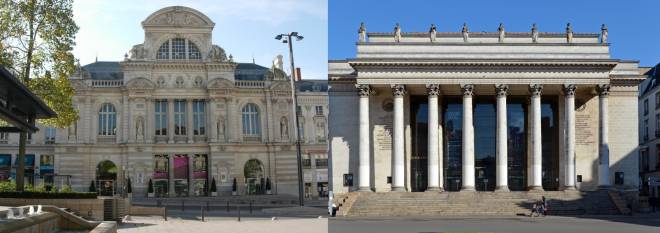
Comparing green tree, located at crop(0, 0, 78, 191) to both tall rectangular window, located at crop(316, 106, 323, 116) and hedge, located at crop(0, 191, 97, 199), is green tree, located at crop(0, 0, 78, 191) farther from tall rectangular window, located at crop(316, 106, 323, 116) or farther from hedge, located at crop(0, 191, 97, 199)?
tall rectangular window, located at crop(316, 106, 323, 116)

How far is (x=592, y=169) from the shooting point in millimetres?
59312

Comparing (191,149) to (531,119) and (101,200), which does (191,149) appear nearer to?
(531,119)

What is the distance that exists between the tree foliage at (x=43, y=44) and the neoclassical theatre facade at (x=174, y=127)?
43474 mm

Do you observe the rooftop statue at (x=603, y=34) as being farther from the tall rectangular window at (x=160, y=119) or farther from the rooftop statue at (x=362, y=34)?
the tall rectangular window at (x=160, y=119)

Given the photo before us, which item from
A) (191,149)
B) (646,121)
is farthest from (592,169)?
(191,149)

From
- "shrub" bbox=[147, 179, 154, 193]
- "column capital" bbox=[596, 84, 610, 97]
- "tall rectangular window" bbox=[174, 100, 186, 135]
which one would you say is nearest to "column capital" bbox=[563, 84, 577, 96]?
"column capital" bbox=[596, 84, 610, 97]

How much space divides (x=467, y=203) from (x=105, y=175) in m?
46.2

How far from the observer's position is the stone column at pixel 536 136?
56.1 metres

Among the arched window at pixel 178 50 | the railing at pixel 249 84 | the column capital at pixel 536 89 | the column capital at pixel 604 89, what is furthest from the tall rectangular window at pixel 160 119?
the column capital at pixel 604 89

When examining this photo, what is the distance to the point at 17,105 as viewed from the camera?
29.4 metres

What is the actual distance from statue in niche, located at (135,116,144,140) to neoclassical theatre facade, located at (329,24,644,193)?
31336 mm

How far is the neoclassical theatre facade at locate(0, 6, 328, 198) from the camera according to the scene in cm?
8519

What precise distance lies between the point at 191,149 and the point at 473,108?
116ft

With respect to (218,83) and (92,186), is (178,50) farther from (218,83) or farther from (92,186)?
(92,186)
